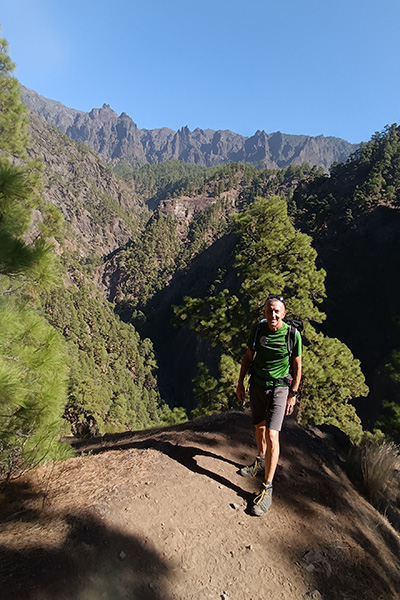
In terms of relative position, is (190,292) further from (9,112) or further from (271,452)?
(271,452)

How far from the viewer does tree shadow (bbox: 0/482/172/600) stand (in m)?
1.83

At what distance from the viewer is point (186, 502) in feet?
9.88

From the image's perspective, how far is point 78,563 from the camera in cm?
207

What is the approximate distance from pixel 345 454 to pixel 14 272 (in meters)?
6.28

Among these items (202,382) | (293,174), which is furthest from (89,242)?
(202,382)

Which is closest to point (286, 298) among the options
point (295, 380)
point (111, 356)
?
point (295, 380)

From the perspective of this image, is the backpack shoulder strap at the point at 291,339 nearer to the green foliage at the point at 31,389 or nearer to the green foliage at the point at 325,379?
the green foliage at the point at 31,389

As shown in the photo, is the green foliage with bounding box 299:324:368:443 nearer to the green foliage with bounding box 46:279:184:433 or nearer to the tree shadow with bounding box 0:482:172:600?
the tree shadow with bounding box 0:482:172:600

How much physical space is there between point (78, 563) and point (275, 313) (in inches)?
92.0

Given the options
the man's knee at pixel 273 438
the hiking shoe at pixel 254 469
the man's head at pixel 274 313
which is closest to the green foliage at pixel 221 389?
the hiking shoe at pixel 254 469

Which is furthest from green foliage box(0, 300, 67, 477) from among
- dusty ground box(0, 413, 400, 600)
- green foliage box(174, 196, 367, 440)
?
green foliage box(174, 196, 367, 440)

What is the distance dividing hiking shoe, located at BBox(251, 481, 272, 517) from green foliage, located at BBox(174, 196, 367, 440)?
18.8ft

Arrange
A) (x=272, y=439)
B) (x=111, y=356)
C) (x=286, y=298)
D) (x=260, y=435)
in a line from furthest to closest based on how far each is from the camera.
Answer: (x=111, y=356) → (x=286, y=298) → (x=260, y=435) → (x=272, y=439)

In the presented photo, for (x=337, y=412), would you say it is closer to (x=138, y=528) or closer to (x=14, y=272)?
(x=138, y=528)
